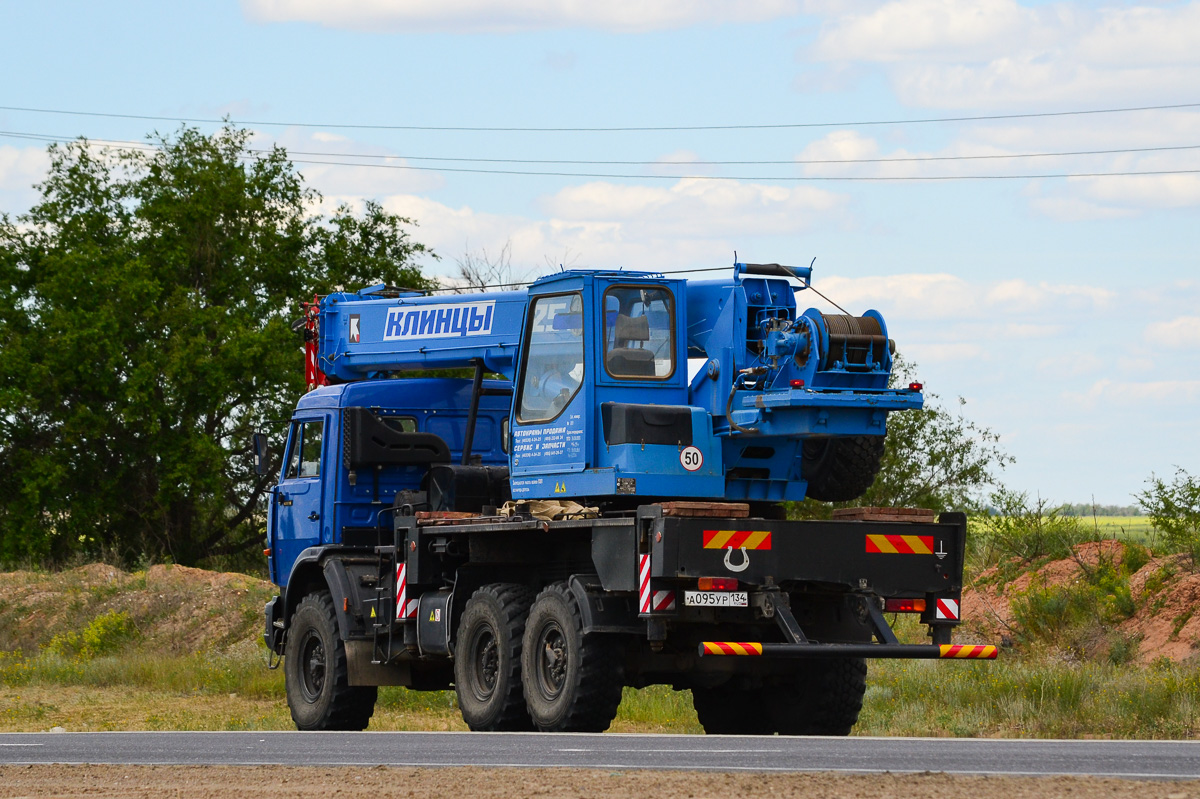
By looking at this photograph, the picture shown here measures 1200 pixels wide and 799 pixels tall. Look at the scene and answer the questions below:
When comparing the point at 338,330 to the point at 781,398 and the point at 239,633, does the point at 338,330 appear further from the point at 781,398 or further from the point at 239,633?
the point at 239,633

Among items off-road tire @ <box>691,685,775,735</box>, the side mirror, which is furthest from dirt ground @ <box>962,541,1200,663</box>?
the side mirror

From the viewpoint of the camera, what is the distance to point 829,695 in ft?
48.4

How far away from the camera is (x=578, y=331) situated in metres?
14.4

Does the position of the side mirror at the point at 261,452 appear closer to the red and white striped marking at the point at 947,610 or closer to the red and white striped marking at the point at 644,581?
the red and white striped marking at the point at 644,581

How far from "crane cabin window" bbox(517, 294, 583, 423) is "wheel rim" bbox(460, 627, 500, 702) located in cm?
188

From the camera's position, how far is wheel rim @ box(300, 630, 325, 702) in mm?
17297

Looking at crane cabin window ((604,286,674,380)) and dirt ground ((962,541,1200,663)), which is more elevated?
crane cabin window ((604,286,674,380))

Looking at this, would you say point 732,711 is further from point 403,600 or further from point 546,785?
point 546,785

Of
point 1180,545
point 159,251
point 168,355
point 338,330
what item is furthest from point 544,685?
point 159,251

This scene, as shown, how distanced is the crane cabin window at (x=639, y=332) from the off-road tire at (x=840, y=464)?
138cm

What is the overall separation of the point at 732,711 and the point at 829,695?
5.16ft

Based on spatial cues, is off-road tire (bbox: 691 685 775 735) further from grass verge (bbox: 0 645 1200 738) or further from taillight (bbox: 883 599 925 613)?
taillight (bbox: 883 599 925 613)

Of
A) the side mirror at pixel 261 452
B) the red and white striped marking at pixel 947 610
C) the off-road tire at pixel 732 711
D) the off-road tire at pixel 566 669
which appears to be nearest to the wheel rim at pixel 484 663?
the off-road tire at pixel 566 669

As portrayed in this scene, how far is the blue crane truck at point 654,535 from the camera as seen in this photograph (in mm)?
13070
